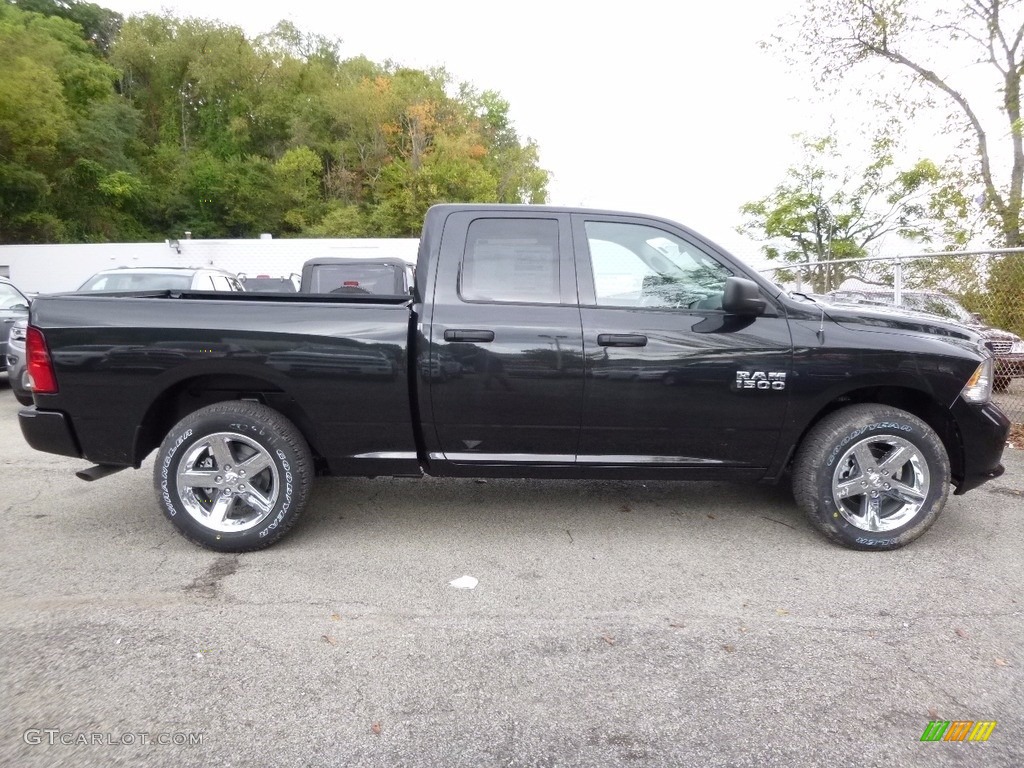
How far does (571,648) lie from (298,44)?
61665mm

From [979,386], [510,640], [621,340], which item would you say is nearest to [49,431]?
[510,640]

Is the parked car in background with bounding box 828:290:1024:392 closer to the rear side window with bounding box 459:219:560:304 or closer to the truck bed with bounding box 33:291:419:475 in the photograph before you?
the rear side window with bounding box 459:219:560:304

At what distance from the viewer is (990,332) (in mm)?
6723

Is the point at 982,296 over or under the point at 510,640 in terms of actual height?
over

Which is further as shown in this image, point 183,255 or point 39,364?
point 183,255

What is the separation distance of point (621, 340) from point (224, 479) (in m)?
2.31

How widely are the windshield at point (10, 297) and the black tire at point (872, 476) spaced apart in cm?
1032

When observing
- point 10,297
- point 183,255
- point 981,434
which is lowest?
point 981,434

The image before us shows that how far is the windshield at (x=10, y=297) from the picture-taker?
9242 mm

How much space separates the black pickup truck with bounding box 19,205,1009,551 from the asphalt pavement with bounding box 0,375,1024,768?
43 centimetres

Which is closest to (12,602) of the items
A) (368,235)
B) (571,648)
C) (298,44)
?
(571,648)

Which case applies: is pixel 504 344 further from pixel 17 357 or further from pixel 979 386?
pixel 17 357
